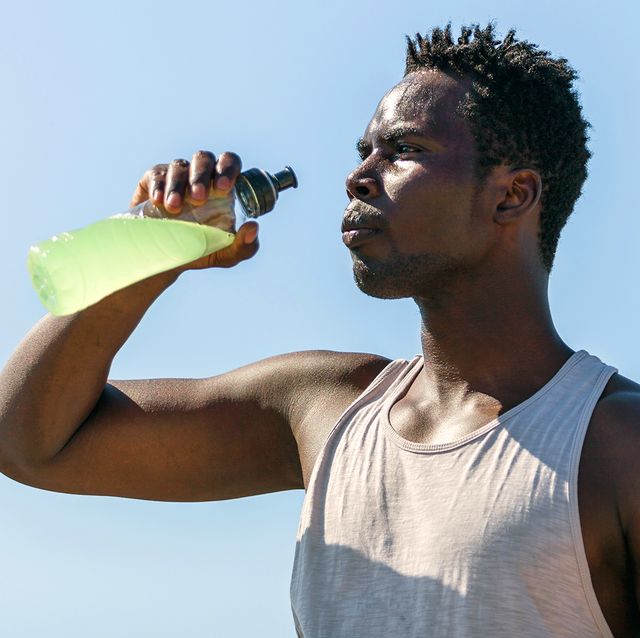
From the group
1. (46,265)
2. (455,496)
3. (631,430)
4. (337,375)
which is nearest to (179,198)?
(46,265)

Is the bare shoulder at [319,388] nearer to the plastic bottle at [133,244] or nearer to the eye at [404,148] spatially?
the plastic bottle at [133,244]

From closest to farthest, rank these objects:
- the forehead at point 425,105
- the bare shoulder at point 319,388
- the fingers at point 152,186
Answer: the fingers at point 152,186, the forehead at point 425,105, the bare shoulder at point 319,388

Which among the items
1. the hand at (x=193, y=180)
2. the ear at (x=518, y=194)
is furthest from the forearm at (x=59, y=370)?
the ear at (x=518, y=194)

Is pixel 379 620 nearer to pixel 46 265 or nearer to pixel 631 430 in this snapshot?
pixel 631 430

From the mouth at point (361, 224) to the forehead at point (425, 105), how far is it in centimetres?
36

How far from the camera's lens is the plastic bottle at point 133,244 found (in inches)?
158

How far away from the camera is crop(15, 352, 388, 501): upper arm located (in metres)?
4.72

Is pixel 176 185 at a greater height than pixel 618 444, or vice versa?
pixel 176 185

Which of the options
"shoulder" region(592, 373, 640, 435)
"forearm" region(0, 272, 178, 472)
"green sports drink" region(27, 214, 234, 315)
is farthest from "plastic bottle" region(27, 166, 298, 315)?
"shoulder" region(592, 373, 640, 435)

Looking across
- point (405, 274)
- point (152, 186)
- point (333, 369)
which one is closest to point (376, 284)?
point (405, 274)

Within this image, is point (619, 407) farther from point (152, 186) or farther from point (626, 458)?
point (152, 186)

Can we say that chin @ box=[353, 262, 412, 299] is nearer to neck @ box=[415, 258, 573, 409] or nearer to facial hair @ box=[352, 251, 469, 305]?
Answer: facial hair @ box=[352, 251, 469, 305]

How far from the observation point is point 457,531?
12.4 ft

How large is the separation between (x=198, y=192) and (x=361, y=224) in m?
→ 0.57
